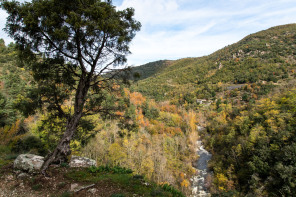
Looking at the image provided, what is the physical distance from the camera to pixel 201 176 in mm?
35750

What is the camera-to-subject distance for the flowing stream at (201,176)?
30.0 meters

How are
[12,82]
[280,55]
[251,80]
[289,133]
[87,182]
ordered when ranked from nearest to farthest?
1. [87,182]
2. [289,133]
3. [12,82]
4. [251,80]
5. [280,55]

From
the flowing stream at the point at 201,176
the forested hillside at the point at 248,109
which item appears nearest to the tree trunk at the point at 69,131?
the forested hillside at the point at 248,109

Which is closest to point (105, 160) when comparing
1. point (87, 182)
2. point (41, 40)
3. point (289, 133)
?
point (87, 182)

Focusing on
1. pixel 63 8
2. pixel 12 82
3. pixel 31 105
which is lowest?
pixel 31 105

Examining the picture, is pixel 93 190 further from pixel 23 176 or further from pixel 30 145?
pixel 30 145

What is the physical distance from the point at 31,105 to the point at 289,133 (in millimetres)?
37391

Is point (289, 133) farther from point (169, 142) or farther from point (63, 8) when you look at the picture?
point (63, 8)

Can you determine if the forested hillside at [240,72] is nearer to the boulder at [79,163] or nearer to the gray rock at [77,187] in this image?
the boulder at [79,163]

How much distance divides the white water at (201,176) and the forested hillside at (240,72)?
48.7 m

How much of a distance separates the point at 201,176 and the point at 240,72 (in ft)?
311

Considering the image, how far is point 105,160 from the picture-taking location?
25.6 metres

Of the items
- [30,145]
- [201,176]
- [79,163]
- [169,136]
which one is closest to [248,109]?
[169,136]

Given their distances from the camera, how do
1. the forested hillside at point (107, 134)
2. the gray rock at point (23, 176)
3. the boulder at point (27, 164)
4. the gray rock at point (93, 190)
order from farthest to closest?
the forested hillside at point (107, 134) < the boulder at point (27, 164) < the gray rock at point (23, 176) < the gray rock at point (93, 190)
